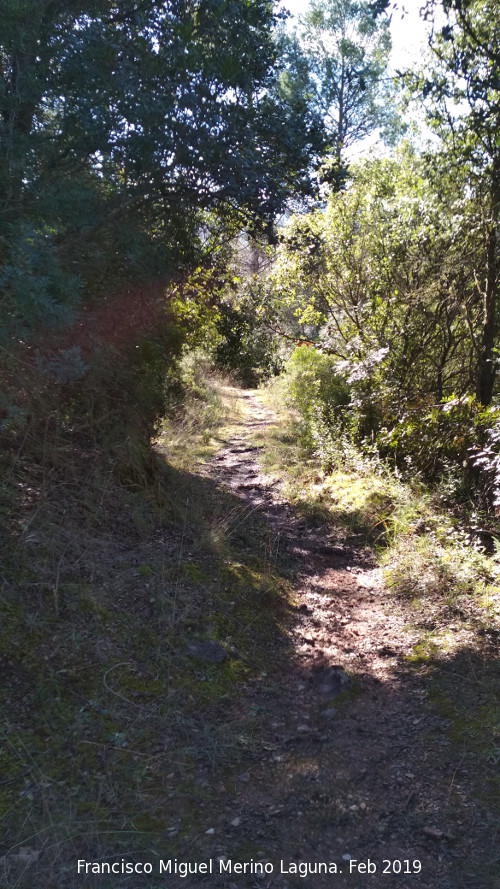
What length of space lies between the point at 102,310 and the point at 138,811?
3.92 meters

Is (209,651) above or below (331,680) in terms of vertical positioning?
above


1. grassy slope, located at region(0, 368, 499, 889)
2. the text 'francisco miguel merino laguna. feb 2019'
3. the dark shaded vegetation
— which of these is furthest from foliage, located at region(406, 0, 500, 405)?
the text 'francisco miguel merino laguna. feb 2019'

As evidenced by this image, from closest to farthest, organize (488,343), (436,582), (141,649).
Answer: (141,649), (436,582), (488,343)

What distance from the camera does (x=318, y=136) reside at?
5.09m

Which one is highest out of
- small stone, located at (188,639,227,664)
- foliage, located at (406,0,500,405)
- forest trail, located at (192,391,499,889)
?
foliage, located at (406,0,500,405)

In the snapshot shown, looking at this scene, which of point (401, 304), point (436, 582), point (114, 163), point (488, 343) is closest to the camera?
point (114, 163)

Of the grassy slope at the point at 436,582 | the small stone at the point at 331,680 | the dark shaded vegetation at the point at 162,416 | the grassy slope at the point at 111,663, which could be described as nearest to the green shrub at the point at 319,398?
the grassy slope at the point at 436,582

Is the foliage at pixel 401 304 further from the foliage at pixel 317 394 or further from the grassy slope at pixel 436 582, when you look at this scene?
the grassy slope at pixel 436 582

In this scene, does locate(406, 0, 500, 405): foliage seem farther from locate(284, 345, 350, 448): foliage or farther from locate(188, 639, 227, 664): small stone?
locate(188, 639, 227, 664): small stone

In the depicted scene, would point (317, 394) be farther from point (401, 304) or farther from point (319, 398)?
point (401, 304)

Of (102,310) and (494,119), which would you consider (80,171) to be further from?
(494,119)

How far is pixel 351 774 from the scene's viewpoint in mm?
3096

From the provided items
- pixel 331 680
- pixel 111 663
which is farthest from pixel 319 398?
pixel 111 663

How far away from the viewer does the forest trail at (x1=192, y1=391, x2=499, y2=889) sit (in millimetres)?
2537
